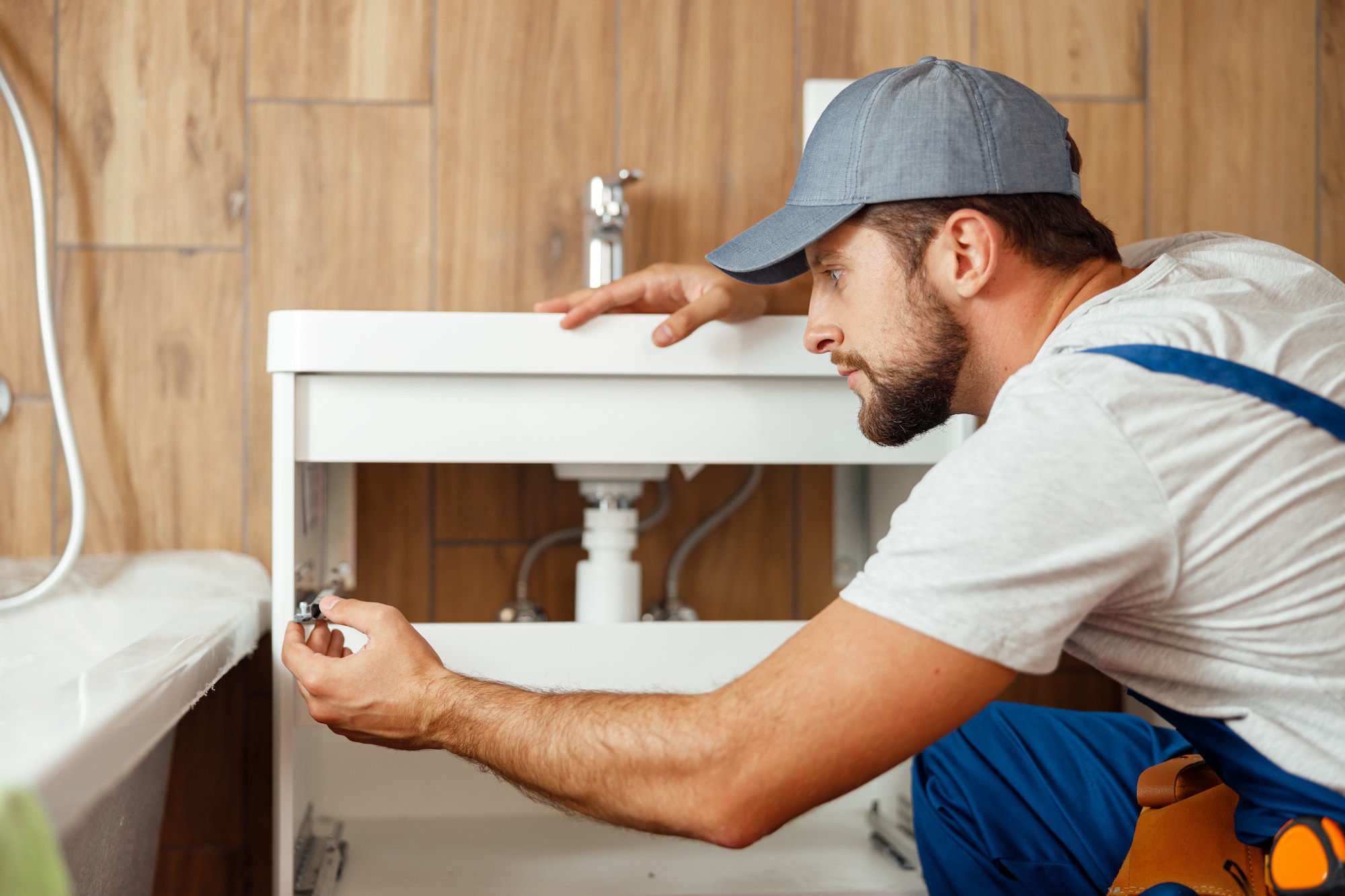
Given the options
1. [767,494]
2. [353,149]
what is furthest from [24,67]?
[767,494]

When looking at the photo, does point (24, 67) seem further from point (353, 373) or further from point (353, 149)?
point (353, 373)

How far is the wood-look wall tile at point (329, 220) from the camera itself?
1.29 m

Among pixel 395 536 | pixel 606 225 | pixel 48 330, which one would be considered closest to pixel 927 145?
pixel 606 225

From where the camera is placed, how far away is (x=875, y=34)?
53.6 inches

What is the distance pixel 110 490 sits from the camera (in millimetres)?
1287

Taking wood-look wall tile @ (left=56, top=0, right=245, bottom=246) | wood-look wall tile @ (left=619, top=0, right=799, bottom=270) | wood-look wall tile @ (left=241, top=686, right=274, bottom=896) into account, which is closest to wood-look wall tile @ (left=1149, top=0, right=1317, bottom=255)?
wood-look wall tile @ (left=619, top=0, right=799, bottom=270)

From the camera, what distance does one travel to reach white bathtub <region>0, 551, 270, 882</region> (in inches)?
19.6

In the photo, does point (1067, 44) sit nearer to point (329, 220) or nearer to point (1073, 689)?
point (1073, 689)

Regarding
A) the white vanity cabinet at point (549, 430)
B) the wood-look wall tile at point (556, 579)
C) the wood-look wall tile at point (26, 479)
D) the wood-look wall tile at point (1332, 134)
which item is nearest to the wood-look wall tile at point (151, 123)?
the wood-look wall tile at point (26, 479)

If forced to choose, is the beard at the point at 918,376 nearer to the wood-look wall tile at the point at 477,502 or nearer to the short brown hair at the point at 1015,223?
the short brown hair at the point at 1015,223

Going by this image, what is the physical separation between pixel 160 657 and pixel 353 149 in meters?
0.79

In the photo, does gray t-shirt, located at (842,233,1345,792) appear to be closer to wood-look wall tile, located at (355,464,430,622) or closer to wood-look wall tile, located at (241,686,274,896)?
wood-look wall tile, located at (355,464,430,622)

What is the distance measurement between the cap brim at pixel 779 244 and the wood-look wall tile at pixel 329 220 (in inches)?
22.5

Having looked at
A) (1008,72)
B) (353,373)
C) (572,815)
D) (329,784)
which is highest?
(1008,72)
